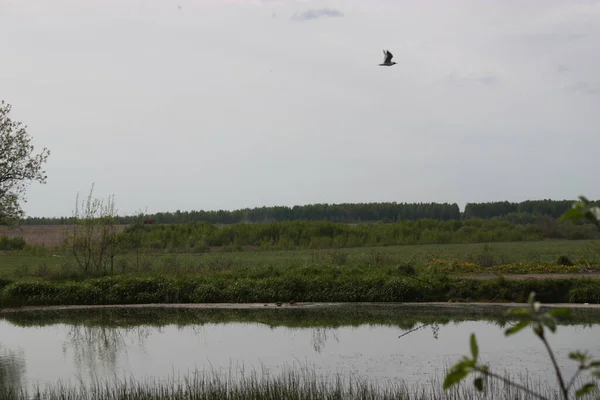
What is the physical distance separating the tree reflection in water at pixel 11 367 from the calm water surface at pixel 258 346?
0.02m

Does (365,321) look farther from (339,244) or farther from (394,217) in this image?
(394,217)

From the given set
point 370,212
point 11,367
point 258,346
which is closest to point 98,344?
point 11,367

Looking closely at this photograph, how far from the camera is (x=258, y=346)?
17.4 m

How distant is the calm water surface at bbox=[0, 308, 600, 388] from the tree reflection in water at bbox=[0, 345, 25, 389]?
0.02 metres

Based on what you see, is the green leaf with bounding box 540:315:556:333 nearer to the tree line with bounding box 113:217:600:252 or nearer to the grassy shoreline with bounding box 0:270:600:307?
the grassy shoreline with bounding box 0:270:600:307

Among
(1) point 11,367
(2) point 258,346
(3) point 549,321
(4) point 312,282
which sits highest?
(3) point 549,321

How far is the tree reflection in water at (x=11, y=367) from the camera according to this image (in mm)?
13959

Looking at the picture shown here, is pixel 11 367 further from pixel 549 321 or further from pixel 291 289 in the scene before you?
pixel 549 321

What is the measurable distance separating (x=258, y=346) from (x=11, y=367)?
5398 mm

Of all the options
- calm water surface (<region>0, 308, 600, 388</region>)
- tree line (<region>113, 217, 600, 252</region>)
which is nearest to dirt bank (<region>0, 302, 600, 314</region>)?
calm water surface (<region>0, 308, 600, 388</region>)

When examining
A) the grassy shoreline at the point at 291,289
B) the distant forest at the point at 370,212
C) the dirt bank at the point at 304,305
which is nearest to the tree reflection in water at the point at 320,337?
the dirt bank at the point at 304,305

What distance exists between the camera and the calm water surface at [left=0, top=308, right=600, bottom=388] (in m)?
14.6

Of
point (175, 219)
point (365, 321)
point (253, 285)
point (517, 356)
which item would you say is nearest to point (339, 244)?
point (253, 285)

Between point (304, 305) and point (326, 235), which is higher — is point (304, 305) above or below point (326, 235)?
below
